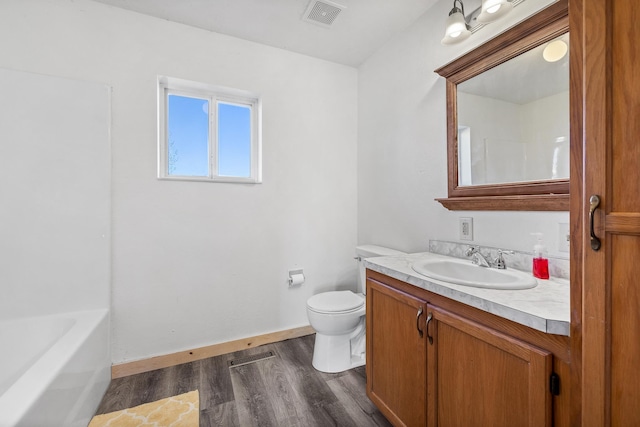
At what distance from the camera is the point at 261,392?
167 cm

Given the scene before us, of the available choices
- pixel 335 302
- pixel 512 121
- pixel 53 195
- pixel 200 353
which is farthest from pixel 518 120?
pixel 53 195

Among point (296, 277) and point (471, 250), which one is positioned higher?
point (471, 250)

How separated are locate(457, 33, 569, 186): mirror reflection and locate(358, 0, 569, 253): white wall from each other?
0.17 metres

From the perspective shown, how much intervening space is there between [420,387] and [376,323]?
35 centimetres

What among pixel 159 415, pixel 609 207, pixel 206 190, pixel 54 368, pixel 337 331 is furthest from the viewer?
pixel 206 190

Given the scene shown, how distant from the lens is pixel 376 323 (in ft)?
4.68

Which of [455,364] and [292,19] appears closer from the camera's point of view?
[455,364]

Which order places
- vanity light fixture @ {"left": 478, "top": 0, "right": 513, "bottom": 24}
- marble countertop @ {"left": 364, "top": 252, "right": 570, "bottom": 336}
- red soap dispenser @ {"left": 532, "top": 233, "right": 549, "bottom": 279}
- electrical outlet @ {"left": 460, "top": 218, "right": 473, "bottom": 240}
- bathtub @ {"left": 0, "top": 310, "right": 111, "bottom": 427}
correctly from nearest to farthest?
marble countertop @ {"left": 364, "top": 252, "right": 570, "bottom": 336}
bathtub @ {"left": 0, "top": 310, "right": 111, "bottom": 427}
red soap dispenser @ {"left": 532, "top": 233, "right": 549, "bottom": 279}
vanity light fixture @ {"left": 478, "top": 0, "right": 513, "bottom": 24}
electrical outlet @ {"left": 460, "top": 218, "right": 473, "bottom": 240}

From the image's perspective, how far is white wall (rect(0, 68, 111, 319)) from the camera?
1.59 meters

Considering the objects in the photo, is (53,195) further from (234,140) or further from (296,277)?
(296,277)

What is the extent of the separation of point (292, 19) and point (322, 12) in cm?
23

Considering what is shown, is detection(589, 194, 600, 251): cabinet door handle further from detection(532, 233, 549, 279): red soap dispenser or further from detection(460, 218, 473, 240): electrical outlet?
detection(460, 218, 473, 240): electrical outlet

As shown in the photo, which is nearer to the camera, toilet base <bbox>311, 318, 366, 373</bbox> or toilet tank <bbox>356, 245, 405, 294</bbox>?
toilet base <bbox>311, 318, 366, 373</bbox>

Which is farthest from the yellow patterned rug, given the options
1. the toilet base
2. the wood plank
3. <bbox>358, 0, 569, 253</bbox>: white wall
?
<bbox>358, 0, 569, 253</bbox>: white wall
